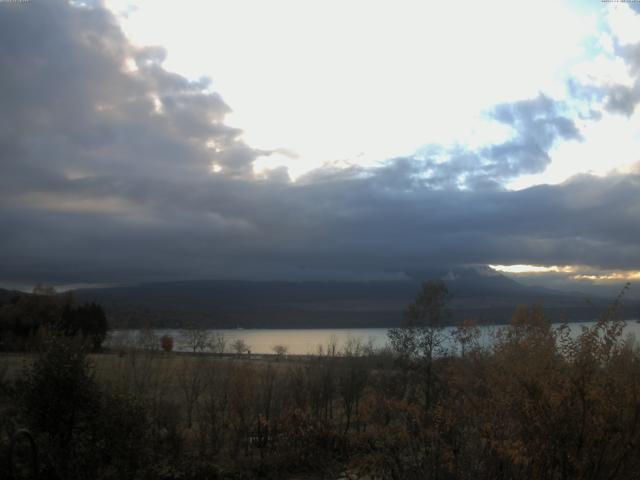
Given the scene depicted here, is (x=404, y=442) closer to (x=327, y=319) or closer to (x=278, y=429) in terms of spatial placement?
(x=278, y=429)

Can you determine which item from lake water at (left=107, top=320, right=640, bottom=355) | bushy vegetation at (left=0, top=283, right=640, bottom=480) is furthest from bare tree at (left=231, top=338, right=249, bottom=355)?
bushy vegetation at (left=0, top=283, right=640, bottom=480)

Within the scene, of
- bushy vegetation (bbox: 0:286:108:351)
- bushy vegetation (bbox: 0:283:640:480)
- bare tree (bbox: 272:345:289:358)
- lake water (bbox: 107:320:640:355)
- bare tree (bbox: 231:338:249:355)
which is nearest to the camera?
bushy vegetation (bbox: 0:283:640:480)

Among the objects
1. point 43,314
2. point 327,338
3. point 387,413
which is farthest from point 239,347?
point 43,314

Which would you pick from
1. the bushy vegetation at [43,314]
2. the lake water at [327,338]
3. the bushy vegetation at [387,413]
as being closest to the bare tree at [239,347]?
the lake water at [327,338]

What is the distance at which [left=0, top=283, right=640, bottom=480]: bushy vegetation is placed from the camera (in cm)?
744

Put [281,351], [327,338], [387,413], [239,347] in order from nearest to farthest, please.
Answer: [387,413] → [239,347] → [327,338] → [281,351]

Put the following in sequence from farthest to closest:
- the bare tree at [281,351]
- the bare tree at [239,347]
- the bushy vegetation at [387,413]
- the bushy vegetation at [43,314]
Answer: the bushy vegetation at [43,314], the bare tree at [281,351], the bare tree at [239,347], the bushy vegetation at [387,413]

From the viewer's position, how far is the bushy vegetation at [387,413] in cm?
744

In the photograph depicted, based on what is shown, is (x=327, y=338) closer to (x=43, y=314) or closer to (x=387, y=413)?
(x=387, y=413)

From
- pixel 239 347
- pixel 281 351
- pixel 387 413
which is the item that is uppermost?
pixel 387 413

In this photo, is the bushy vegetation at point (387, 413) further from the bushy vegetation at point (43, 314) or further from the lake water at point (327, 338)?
the bushy vegetation at point (43, 314)

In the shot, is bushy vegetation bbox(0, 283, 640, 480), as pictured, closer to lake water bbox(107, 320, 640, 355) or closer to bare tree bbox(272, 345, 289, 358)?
lake water bbox(107, 320, 640, 355)

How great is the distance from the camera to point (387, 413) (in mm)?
11750

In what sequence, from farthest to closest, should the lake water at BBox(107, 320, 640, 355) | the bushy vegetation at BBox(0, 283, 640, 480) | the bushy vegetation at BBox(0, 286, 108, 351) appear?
the bushy vegetation at BBox(0, 286, 108, 351)
the lake water at BBox(107, 320, 640, 355)
the bushy vegetation at BBox(0, 283, 640, 480)
